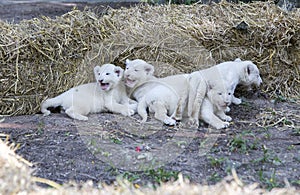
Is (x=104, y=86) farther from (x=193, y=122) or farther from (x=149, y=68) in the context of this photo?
(x=193, y=122)

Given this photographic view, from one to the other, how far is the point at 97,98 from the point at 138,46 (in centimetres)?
88

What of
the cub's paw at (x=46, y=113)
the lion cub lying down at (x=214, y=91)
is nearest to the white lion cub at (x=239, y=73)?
the lion cub lying down at (x=214, y=91)

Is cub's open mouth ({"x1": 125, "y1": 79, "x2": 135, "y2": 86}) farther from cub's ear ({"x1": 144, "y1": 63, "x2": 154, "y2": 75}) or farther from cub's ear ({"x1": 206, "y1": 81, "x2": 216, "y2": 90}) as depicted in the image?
cub's ear ({"x1": 206, "y1": 81, "x2": 216, "y2": 90})

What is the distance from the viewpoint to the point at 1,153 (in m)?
3.37

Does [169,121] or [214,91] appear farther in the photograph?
[214,91]

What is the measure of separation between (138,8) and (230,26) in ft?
4.95

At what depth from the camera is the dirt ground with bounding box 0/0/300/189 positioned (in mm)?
4250

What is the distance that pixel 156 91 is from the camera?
5.70 m

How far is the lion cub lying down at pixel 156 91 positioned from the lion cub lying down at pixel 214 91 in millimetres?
124

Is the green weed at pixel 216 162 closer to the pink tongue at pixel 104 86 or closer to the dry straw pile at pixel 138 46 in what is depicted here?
the pink tongue at pixel 104 86

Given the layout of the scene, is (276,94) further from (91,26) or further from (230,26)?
(91,26)

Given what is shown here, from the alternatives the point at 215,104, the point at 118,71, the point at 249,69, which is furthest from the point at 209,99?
the point at 118,71

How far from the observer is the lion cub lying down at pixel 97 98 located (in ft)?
18.8

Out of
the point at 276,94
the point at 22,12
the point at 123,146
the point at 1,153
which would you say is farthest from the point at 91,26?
the point at 22,12
